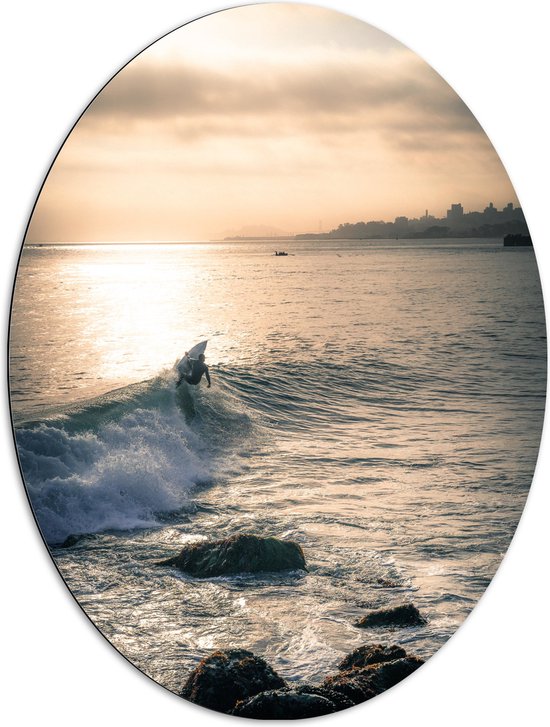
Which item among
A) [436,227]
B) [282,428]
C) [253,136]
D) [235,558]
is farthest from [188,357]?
[436,227]

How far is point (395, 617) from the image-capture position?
3289mm

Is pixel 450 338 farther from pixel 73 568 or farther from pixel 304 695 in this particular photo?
pixel 73 568

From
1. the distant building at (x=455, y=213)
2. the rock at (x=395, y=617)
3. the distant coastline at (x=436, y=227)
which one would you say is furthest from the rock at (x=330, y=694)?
the distant building at (x=455, y=213)

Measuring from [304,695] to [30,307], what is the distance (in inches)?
74.3

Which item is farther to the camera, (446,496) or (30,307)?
(446,496)

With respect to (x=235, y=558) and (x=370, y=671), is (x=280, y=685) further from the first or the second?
(x=235, y=558)

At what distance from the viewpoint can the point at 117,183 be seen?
10.5 feet

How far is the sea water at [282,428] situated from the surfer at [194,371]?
3 centimetres

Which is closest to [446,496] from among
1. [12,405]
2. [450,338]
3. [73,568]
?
[450,338]

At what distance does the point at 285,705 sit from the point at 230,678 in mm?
270

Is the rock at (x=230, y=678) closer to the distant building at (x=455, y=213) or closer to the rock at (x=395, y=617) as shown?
the rock at (x=395, y=617)

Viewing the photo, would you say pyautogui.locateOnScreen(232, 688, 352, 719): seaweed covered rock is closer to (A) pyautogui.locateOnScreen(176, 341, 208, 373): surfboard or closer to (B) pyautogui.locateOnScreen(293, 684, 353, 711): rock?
(B) pyautogui.locateOnScreen(293, 684, 353, 711): rock

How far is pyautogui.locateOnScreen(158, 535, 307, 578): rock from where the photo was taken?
325 centimetres

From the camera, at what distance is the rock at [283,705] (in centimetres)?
324
